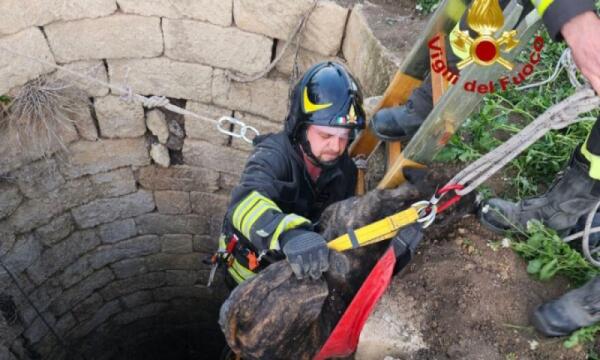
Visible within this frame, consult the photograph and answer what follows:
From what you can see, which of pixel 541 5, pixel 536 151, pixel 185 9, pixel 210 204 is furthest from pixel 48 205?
pixel 541 5

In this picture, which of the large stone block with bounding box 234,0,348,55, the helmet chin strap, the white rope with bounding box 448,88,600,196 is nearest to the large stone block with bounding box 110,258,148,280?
the large stone block with bounding box 234,0,348,55

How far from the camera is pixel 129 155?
5207 mm

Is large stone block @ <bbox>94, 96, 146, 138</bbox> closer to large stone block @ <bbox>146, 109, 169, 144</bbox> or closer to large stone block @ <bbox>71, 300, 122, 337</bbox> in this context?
large stone block @ <bbox>146, 109, 169, 144</bbox>

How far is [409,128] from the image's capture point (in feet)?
9.30

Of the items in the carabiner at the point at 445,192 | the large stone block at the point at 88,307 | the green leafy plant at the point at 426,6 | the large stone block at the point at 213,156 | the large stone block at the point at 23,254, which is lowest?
the large stone block at the point at 88,307

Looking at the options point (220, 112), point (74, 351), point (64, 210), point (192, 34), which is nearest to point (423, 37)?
point (192, 34)

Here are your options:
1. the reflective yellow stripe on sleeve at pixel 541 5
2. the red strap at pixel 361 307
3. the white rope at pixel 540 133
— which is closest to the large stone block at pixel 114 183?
the red strap at pixel 361 307

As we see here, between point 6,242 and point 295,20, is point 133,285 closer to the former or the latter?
point 6,242

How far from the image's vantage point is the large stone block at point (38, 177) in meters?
4.70

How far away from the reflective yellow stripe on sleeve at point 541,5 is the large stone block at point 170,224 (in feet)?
15.5

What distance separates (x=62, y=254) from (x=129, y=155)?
51.3 inches

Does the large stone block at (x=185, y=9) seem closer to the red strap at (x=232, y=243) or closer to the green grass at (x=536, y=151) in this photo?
the red strap at (x=232, y=243)

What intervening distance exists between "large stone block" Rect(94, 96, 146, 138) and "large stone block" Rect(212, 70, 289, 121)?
79 centimetres

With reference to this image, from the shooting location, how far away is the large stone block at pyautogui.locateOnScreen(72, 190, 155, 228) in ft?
17.5
